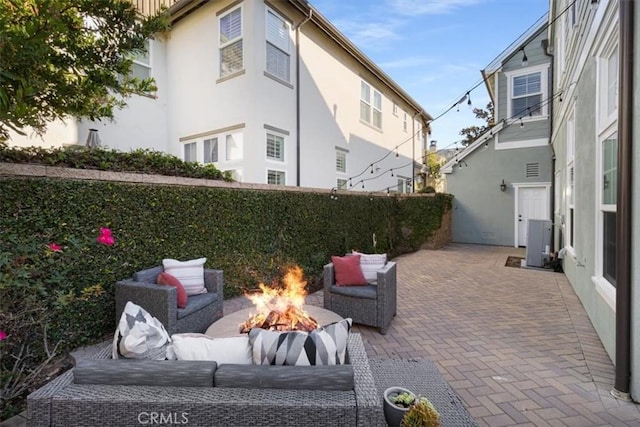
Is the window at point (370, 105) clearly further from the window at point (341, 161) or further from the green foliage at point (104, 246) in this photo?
the green foliage at point (104, 246)

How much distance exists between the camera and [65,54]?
Result: 245cm

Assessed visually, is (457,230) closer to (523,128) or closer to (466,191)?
(466,191)

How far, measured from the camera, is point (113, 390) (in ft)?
5.50

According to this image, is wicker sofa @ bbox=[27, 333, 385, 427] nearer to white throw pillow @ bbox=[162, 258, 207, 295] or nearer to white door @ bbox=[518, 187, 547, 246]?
white throw pillow @ bbox=[162, 258, 207, 295]

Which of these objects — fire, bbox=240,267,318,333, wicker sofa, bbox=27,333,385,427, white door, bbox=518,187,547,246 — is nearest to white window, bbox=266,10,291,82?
fire, bbox=240,267,318,333

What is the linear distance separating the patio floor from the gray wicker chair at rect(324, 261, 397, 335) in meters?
0.18

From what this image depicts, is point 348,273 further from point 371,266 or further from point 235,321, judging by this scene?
point 235,321

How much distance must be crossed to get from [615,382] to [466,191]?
10761mm

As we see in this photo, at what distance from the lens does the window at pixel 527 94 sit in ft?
36.2

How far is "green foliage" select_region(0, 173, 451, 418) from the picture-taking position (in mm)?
2912

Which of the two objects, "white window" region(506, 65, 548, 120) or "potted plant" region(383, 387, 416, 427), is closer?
"potted plant" region(383, 387, 416, 427)

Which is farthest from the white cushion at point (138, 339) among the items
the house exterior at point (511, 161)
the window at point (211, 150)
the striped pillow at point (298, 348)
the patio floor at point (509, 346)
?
the house exterior at point (511, 161)

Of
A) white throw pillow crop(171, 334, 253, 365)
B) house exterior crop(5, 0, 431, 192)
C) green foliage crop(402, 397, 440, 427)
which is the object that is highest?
house exterior crop(5, 0, 431, 192)

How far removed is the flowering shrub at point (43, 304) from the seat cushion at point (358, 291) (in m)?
2.80
